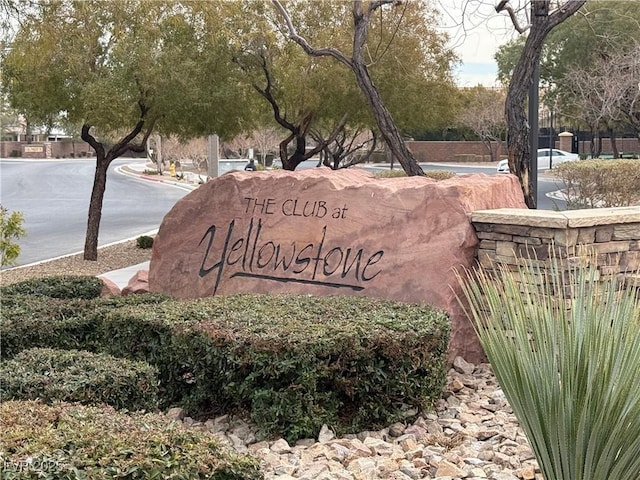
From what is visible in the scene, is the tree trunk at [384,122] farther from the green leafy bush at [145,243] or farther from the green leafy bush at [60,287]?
the green leafy bush at [145,243]

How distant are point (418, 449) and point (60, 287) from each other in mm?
4281

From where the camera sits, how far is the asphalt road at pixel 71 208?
17.2m

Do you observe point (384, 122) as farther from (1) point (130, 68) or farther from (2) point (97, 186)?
(2) point (97, 186)

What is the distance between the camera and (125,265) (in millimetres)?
13531

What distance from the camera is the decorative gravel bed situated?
1224 cm

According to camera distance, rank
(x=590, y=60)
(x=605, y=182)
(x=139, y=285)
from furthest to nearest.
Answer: (x=590, y=60), (x=605, y=182), (x=139, y=285)

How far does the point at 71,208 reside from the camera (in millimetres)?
25766

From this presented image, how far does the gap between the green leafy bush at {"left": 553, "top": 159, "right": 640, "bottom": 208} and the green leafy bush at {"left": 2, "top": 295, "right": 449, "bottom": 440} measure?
8.59 meters

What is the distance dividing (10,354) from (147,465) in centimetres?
335

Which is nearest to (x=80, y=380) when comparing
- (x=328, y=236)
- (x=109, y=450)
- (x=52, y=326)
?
(x=109, y=450)

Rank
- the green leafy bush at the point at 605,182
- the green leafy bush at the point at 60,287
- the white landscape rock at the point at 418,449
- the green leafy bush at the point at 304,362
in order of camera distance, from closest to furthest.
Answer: the white landscape rock at the point at 418,449
the green leafy bush at the point at 304,362
the green leafy bush at the point at 60,287
the green leafy bush at the point at 605,182

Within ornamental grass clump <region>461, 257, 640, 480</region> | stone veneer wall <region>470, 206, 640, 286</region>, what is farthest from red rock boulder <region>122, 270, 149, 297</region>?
ornamental grass clump <region>461, 257, 640, 480</region>

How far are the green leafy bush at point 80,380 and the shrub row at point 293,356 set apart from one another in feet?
1.34

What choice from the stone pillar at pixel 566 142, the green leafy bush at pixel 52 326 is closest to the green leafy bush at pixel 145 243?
the green leafy bush at pixel 52 326
